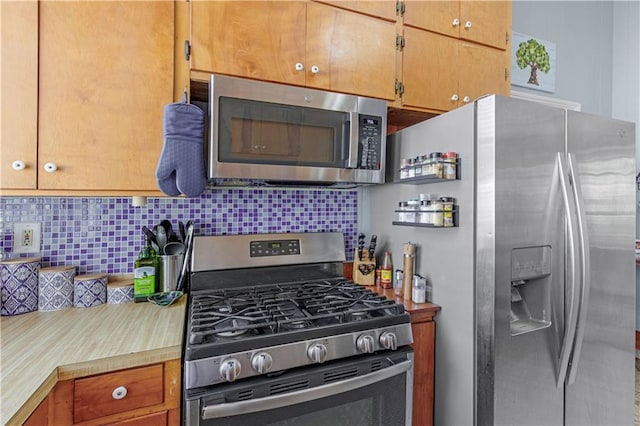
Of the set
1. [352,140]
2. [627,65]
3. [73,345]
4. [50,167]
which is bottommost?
[73,345]

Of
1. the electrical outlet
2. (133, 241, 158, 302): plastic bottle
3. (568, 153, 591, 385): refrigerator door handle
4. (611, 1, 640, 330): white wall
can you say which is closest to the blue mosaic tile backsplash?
the electrical outlet

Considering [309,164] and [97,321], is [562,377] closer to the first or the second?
[309,164]

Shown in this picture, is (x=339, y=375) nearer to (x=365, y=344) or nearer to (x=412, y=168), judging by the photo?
(x=365, y=344)

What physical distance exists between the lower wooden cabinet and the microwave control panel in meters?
1.11

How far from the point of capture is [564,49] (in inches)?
107

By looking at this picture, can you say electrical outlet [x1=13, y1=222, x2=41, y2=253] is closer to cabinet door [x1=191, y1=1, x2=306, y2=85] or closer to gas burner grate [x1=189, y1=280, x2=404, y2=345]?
gas burner grate [x1=189, y1=280, x2=404, y2=345]

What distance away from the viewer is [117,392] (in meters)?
0.96

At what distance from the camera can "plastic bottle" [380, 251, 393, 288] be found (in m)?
1.72

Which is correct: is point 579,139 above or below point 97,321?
above

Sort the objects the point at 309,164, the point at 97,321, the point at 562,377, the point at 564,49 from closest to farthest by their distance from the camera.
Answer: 1. the point at 97,321
2. the point at 562,377
3. the point at 309,164
4. the point at 564,49

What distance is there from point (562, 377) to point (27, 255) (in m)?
2.31

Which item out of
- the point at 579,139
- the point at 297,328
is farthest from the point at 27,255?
the point at 579,139

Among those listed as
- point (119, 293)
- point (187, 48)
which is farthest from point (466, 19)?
point (119, 293)

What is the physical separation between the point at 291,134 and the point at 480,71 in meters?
1.16
